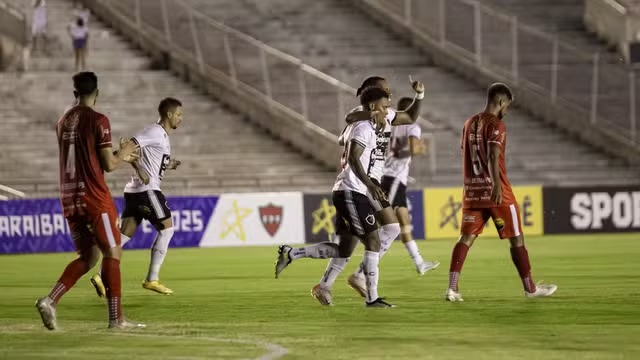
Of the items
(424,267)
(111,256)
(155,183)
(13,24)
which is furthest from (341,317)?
(13,24)

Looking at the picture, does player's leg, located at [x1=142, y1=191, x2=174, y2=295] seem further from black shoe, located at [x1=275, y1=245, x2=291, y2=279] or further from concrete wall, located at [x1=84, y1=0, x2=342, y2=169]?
concrete wall, located at [x1=84, y1=0, x2=342, y2=169]

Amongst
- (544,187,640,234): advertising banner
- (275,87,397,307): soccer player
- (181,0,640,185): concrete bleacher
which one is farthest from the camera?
(181,0,640,185): concrete bleacher

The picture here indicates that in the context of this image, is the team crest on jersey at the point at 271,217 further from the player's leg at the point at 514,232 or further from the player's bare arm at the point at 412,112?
the player's bare arm at the point at 412,112

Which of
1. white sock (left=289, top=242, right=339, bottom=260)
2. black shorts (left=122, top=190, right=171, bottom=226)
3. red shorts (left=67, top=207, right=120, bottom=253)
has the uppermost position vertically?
red shorts (left=67, top=207, right=120, bottom=253)

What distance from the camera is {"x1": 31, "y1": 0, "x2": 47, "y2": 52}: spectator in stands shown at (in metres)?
36.7

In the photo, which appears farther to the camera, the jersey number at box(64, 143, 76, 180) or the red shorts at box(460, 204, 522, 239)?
the red shorts at box(460, 204, 522, 239)

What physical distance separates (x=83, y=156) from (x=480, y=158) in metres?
4.65

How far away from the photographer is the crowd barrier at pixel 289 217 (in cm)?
2817

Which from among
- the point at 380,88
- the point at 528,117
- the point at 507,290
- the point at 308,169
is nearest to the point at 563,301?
the point at 507,290

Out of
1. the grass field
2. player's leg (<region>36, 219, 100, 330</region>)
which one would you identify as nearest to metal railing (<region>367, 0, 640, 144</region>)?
the grass field

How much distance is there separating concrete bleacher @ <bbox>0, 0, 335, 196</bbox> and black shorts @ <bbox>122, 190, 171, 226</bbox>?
14.4 meters

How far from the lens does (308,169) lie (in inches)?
1283

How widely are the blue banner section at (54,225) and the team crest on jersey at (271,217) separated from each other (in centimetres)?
107

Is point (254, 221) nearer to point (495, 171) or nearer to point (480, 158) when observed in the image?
point (480, 158)
